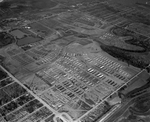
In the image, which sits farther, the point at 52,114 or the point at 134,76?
the point at 134,76

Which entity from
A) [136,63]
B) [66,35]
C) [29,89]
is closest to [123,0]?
[66,35]

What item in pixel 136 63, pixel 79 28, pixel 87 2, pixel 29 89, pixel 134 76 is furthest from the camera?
pixel 87 2

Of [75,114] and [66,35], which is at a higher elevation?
[66,35]

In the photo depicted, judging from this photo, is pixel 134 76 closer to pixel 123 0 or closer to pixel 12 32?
pixel 12 32

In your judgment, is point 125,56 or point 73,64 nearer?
point 73,64

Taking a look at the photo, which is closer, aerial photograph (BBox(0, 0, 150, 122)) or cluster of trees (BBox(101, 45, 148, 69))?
aerial photograph (BBox(0, 0, 150, 122))

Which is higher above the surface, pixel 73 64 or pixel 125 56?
pixel 125 56

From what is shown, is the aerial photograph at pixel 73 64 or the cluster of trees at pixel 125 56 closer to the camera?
the aerial photograph at pixel 73 64

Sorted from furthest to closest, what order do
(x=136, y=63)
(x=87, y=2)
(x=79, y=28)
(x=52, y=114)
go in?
(x=87, y=2)
(x=79, y=28)
(x=136, y=63)
(x=52, y=114)
